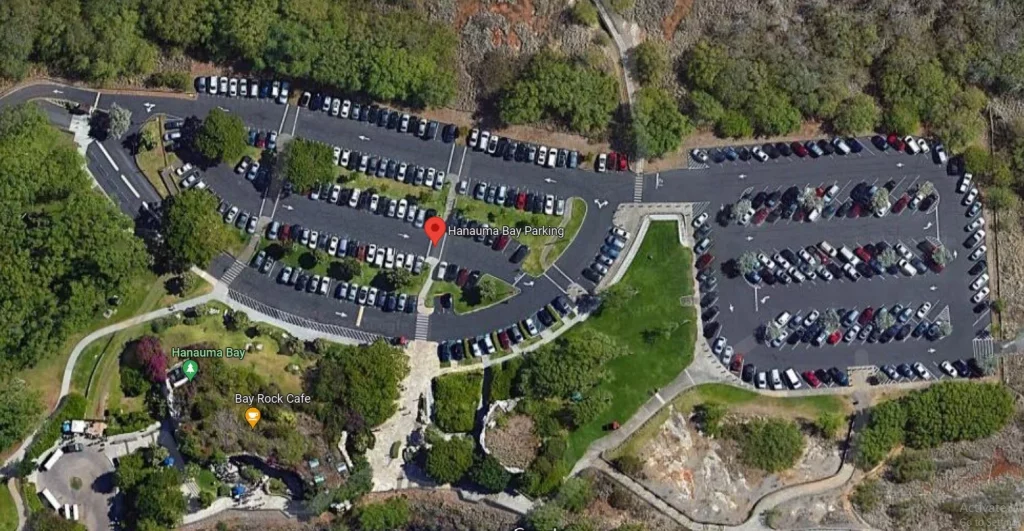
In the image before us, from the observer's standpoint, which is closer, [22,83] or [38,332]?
[38,332]

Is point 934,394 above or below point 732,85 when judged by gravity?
below

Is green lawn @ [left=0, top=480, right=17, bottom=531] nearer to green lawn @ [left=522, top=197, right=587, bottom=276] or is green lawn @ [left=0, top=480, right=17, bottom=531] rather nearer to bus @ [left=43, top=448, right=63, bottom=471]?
bus @ [left=43, top=448, right=63, bottom=471]

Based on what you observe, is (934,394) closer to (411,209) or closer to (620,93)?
(620,93)

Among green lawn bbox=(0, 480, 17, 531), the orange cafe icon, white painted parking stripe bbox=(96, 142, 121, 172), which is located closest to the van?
the orange cafe icon

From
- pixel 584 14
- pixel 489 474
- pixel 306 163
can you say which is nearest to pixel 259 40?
pixel 306 163

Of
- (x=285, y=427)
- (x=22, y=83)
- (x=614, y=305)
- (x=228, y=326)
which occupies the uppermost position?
(x=22, y=83)

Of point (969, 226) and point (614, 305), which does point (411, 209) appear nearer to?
point (614, 305)

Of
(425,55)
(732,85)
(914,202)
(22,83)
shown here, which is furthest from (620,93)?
(22,83)
